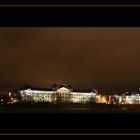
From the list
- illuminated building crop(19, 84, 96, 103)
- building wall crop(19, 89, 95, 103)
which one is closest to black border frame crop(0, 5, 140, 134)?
illuminated building crop(19, 84, 96, 103)

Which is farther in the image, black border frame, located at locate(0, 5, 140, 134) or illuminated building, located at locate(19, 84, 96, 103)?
illuminated building, located at locate(19, 84, 96, 103)

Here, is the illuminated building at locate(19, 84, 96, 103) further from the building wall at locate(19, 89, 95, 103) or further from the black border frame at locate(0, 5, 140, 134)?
the black border frame at locate(0, 5, 140, 134)

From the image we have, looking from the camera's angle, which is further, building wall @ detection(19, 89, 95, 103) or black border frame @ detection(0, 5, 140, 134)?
building wall @ detection(19, 89, 95, 103)
